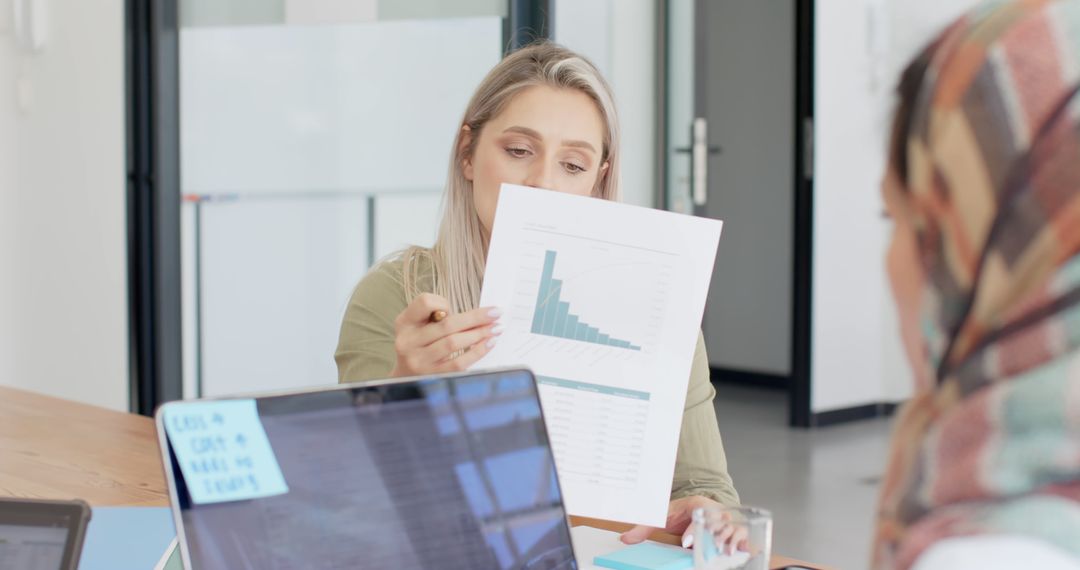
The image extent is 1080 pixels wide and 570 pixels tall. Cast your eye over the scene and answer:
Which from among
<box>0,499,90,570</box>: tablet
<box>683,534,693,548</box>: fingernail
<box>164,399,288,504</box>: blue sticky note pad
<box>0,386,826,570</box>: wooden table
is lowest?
<box>0,386,826,570</box>: wooden table

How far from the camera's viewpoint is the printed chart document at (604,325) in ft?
3.70

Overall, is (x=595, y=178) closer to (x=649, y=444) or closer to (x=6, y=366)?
(x=649, y=444)

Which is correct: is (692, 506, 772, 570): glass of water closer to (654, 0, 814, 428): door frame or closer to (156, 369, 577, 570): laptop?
(156, 369, 577, 570): laptop

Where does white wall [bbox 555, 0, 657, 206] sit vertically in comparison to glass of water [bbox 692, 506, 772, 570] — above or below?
above

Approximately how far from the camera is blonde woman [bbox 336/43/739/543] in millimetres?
1427

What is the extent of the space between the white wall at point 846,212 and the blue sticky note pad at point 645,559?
4016mm

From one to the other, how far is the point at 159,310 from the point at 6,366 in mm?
543

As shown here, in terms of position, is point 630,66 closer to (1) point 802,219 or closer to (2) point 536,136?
(1) point 802,219

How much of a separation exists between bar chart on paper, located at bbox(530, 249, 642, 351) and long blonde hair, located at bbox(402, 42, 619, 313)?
1.26ft

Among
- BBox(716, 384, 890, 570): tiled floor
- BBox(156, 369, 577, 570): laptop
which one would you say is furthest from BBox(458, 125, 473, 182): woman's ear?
BBox(716, 384, 890, 570): tiled floor

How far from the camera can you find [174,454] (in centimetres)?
73

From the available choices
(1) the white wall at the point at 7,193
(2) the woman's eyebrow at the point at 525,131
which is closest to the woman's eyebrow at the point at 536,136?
(2) the woman's eyebrow at the point at 525,131

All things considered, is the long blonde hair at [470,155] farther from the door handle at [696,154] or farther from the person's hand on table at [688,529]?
the door handle at [696,154]

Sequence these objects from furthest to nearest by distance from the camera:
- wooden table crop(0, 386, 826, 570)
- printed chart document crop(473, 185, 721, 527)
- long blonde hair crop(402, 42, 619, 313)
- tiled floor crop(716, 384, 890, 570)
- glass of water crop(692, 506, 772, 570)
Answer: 1. tiled floor crop(716, 384, 890, 570)
2. long blonde hair crop(402, 42, 619, 313)
3. wooden table crop(0, 386, 826, 570)
4. printed chart document crop(473, 185, 721, 527)
5. glass of water crop(692, 506, 772, 570)
